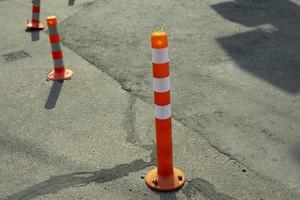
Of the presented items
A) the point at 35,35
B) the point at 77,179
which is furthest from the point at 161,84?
the point at 35,35

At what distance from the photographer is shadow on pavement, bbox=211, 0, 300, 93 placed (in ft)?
23.7

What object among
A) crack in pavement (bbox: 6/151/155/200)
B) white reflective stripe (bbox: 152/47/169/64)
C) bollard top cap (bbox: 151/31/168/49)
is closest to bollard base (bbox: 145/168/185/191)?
crack in pavement (bbox: 6/151/155/200)

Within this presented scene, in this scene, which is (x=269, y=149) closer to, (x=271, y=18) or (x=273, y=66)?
(x=273, y=66)

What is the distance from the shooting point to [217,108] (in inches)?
248

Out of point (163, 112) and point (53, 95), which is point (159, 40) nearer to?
point (163, 112)

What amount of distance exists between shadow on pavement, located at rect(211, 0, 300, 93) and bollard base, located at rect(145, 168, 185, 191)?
266cm

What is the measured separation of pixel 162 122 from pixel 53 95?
306 cm

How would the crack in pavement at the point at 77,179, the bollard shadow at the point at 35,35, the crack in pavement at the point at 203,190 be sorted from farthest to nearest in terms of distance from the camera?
the bollard shadow at the point at 35,35
the crack in pavement at the point at 77,179
the crack in pavement at the point at 203,190

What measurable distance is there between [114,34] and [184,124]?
390 cm

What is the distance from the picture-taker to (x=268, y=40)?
8523 millimetres

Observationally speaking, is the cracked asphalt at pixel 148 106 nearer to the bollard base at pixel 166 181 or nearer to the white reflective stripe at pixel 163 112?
the bollard base at pixel 166 181

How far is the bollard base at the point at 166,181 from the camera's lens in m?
4.71

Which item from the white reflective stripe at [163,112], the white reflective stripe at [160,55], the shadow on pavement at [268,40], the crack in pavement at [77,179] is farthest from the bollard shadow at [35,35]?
the white reflective stripe at [160,55]

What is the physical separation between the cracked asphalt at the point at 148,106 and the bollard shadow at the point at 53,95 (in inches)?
0.6
